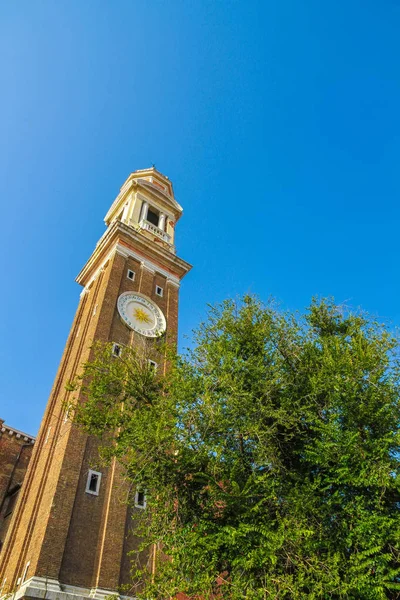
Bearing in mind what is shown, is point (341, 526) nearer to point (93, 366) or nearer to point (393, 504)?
point (393, 504)

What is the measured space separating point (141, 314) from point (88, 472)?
10897 millimetres

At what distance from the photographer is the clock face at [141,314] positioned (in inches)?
1079

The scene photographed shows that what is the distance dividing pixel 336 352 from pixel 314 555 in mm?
5897

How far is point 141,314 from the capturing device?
28.4 metres

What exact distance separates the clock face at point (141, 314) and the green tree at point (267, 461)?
11.3 metres

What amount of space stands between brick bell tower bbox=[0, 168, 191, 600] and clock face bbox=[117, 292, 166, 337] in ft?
0.24

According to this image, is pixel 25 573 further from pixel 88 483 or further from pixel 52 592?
pixel 88 483

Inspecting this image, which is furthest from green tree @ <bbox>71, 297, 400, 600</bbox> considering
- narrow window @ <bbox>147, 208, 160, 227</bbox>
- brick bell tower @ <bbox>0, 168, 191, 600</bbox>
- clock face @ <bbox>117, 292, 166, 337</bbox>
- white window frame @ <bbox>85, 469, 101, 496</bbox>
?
narrow window @ <bbox>147, 208, 160, 227</bbox>

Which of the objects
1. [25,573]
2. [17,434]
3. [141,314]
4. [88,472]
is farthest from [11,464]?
[25,573]

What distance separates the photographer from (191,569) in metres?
11.9

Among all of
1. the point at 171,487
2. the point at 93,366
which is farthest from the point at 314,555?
the point at 93,366

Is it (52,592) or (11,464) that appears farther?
(11,464)

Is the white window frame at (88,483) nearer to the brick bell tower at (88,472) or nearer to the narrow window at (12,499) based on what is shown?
the brick bell tower at (88,472)

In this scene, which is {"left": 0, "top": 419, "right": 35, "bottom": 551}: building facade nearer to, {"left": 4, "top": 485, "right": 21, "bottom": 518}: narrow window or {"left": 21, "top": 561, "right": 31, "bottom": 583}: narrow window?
{"left": 4, "top": 485, "right": 21, "bottom": 518}: narrow window
